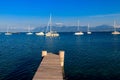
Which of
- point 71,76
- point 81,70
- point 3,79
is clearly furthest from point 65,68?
point 3,79

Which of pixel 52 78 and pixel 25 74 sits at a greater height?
pixel 52 78

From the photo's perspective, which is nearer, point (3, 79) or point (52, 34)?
point (3, 79)

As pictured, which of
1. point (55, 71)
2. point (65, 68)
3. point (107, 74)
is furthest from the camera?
point (65, 68)

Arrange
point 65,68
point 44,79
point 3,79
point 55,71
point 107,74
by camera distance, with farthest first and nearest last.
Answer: point 65,68 < point 107,74 < point 3,79 < point 55,71 < point 44,79

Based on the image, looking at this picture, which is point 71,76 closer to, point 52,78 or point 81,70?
point 81,70

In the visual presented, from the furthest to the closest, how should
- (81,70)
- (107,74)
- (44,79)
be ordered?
(81,70) → (107,74) → (44,79)

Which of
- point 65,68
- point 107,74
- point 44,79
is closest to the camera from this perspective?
point 44,79

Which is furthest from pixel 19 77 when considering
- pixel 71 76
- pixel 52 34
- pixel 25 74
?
pixel 52 34

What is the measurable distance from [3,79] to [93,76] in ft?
42.2

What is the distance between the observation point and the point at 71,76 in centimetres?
3070

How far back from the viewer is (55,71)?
24.2m

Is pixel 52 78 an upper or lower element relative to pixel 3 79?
upper

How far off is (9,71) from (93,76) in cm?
1383

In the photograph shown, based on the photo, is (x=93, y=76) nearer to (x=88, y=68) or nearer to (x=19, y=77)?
(x=88, y=68)
